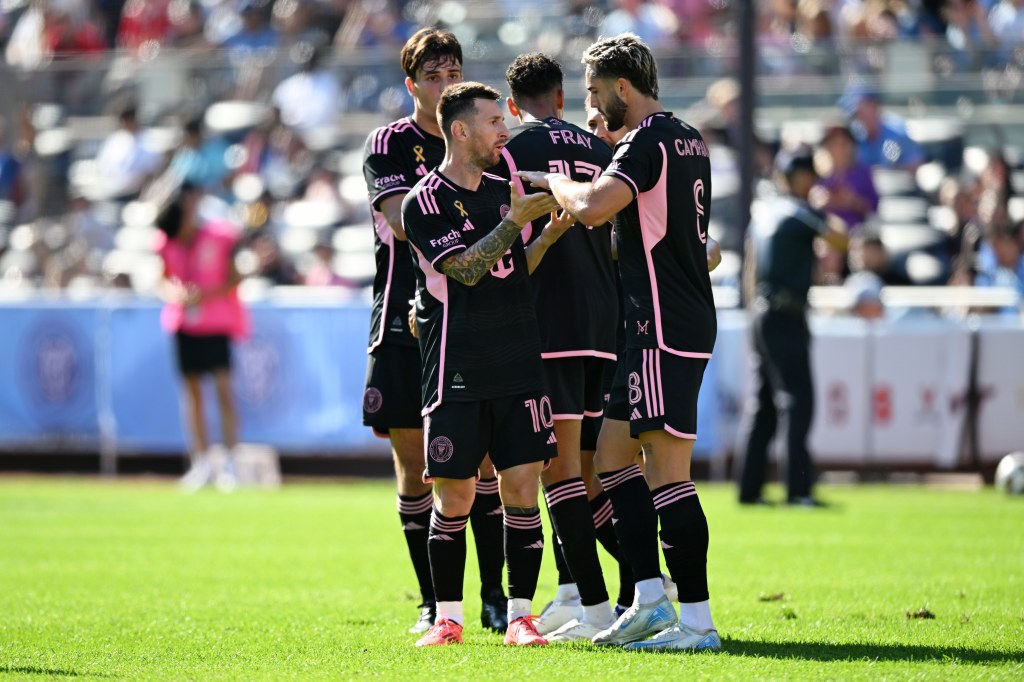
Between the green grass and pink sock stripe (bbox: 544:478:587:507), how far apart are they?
2.11 ft

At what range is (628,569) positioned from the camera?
7.52m

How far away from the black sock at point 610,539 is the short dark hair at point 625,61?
6.41 feet

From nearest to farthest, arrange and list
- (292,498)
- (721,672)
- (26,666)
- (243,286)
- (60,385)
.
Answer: (721,672) → (26,666) → (292,498) → (60,385) → (243,286)

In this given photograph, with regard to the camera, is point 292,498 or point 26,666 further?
point 292,498

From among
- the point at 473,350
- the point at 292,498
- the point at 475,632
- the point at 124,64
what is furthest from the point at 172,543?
the point at 124,64

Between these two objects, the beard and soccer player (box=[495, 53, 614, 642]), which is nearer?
the beard

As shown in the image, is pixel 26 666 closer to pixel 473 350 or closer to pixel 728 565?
pixel 473 350

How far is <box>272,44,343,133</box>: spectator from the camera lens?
72.1 feet

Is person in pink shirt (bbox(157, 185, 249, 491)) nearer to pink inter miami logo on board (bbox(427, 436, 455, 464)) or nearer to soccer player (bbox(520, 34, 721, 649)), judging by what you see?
pink inter miami logo on board (bbox(427, 436, 455, 464))

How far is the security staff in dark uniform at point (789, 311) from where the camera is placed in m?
12.7

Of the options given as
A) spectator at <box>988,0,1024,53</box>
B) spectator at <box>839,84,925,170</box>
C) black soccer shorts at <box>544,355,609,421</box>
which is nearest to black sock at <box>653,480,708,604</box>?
black soccer shorts at <box>544,355,609,421</box>

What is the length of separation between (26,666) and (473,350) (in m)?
2.17

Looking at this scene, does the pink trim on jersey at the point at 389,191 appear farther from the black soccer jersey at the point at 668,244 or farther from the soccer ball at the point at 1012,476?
the soccer ball at the point at 1012,476

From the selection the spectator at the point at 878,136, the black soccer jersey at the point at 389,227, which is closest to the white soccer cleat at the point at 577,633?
the black soccer jersey at the point at 389,227
